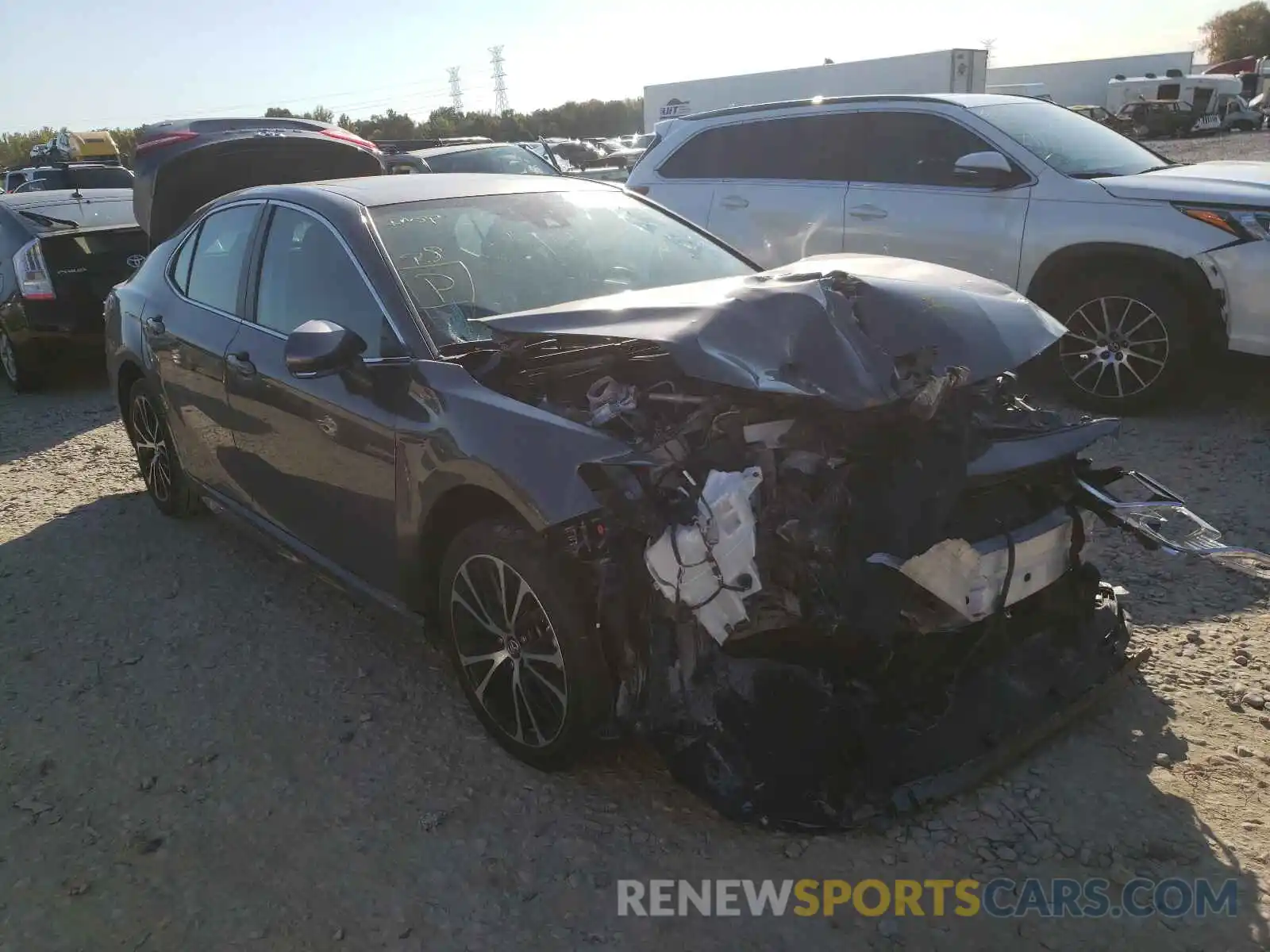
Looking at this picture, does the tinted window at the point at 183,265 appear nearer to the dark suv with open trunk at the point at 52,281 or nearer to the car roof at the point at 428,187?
the car roof at the point at 428,187

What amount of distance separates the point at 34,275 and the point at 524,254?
6442 millimetres

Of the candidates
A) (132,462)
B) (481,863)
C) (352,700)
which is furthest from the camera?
(132,462)

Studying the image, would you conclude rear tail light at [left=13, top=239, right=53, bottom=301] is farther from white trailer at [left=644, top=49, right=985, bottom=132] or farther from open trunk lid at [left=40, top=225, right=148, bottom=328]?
white trailer at [left=644, top=49, right=985, bottom=132]

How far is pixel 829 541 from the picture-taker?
2.42 meters

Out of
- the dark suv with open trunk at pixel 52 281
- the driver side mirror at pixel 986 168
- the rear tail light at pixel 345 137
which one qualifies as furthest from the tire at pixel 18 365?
the driver side mirror at pixel 986 168

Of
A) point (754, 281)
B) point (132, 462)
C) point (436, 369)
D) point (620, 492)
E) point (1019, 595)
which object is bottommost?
point (132, 462)

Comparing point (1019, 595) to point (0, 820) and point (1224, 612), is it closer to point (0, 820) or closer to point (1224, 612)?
point (1224, 612)

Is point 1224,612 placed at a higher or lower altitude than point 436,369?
lower

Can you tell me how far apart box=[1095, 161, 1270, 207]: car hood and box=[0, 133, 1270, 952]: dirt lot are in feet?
6.99

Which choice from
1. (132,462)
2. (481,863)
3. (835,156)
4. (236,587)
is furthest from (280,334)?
(835,156)

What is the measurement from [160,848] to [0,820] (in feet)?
2.02

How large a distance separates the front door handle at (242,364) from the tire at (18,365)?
5696 mm

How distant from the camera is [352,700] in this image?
355cm

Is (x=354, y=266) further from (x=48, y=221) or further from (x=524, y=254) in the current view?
(x=48, y=221)
